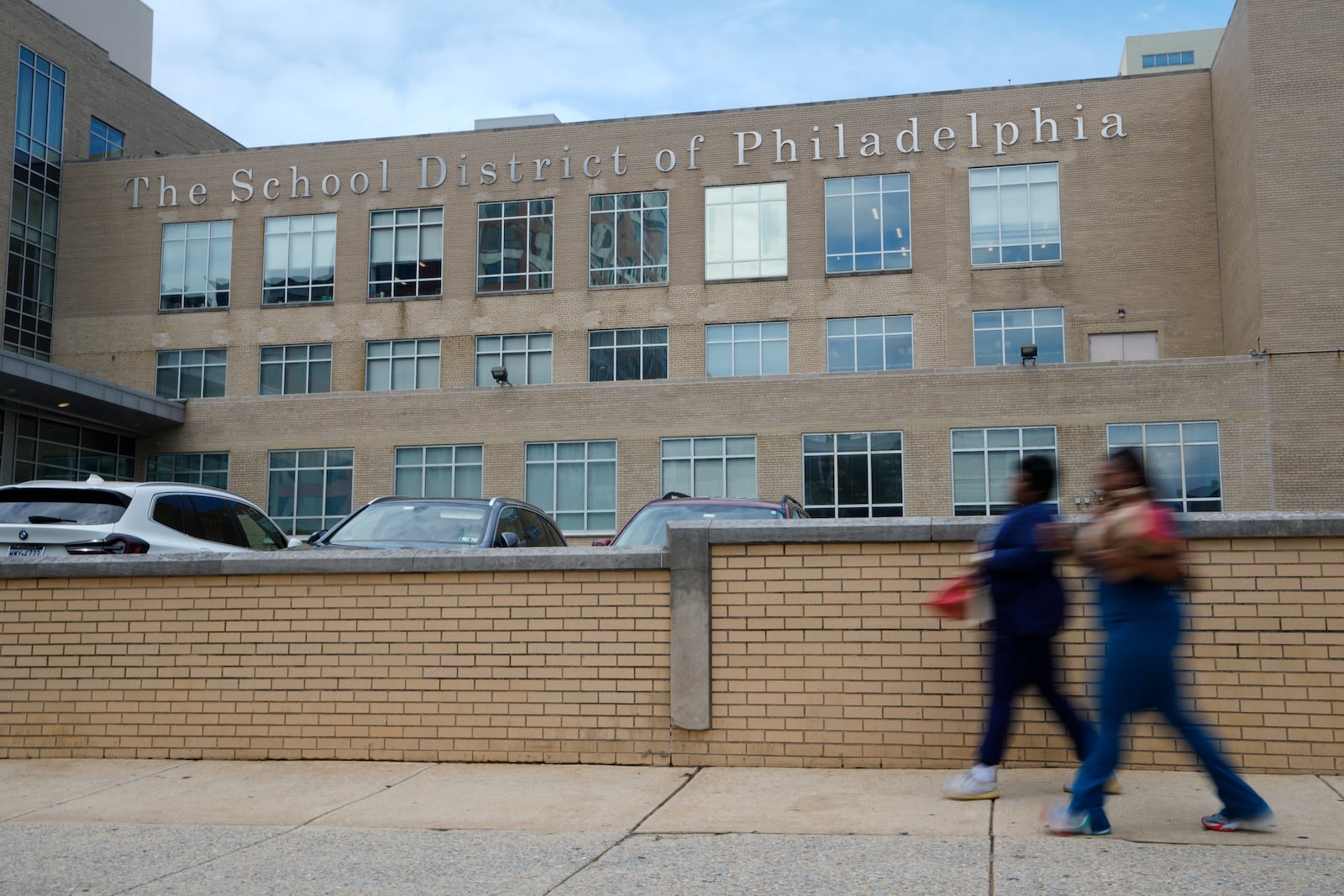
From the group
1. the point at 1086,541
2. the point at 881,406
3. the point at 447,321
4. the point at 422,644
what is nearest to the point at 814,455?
the point at 881,406

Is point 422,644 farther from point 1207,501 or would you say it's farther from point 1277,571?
point 1207,501

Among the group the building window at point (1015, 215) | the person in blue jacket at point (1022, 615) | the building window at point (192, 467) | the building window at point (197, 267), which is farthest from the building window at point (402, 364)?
the person in blue jacket at point (1022, 615)

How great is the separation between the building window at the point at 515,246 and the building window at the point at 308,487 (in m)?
6.74

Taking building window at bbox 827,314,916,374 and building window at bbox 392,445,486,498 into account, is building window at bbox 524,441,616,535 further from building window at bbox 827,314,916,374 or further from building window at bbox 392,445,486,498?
building window at bbox 827,314,916,374

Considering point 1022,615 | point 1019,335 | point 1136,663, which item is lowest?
point 1136,663

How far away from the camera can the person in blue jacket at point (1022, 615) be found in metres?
6.11

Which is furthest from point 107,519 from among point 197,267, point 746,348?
point 197,267

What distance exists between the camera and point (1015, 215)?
115 ft

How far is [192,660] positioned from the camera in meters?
8.35

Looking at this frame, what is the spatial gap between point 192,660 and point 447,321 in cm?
3041

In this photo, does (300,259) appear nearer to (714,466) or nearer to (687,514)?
(714,466)

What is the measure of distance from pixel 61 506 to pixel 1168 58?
91.4m

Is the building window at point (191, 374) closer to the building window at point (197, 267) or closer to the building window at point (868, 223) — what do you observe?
the building window at point (197, 267)

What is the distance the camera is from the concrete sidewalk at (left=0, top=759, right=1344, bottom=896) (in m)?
5.04
